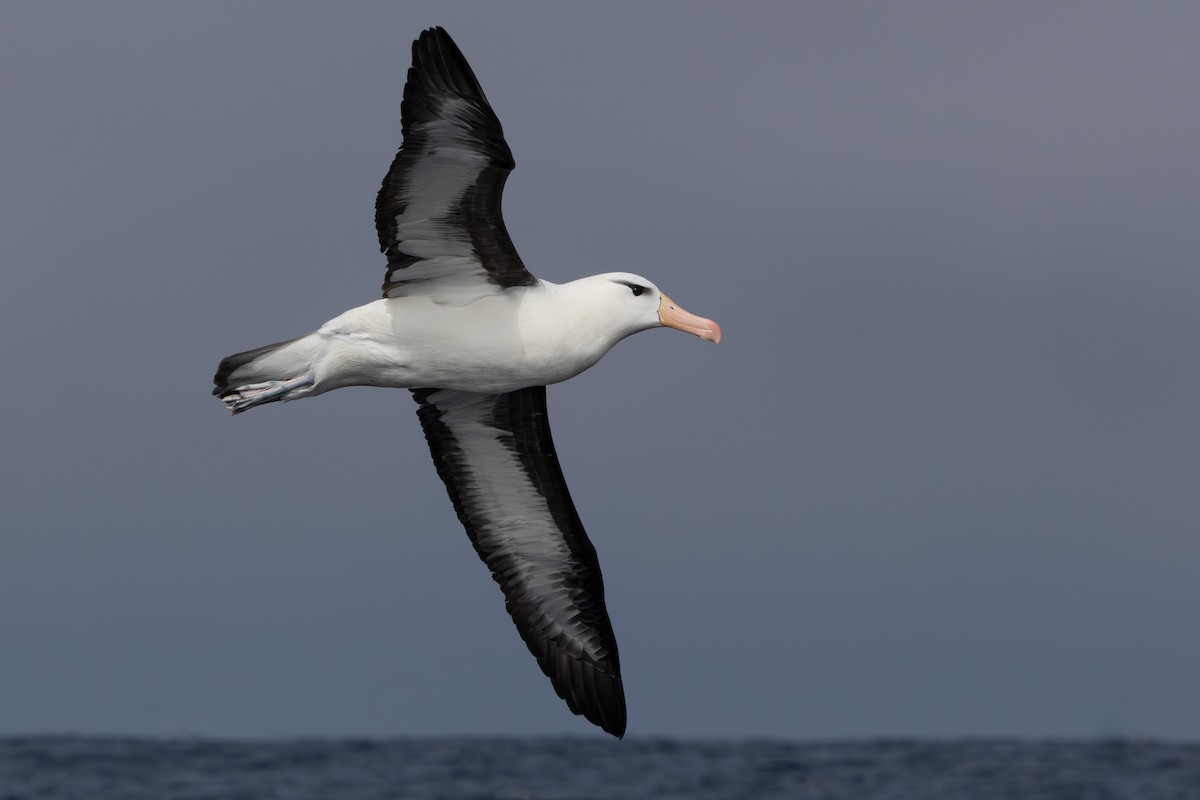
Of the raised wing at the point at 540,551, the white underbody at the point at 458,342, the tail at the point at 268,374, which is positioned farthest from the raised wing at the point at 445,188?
the raised wing at the point at 540,551

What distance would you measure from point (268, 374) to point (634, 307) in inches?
90.8

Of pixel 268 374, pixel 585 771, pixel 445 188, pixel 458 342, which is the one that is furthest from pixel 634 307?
pixel 585 771

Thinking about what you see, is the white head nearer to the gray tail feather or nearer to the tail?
the tail

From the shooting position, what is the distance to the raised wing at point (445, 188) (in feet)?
31.8

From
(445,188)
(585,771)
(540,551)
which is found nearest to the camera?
(445,188)

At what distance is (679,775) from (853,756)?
1028cm

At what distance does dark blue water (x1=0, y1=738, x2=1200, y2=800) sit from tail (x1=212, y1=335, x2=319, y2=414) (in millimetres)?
34186

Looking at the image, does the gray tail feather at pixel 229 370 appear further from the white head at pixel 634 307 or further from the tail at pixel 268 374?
the white head at pixel 634 307

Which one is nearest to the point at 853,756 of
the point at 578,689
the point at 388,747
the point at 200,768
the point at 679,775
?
the point at 679,775

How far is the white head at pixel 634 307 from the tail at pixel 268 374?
1.70 meters

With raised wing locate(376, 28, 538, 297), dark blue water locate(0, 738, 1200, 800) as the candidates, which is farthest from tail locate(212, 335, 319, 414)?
dark blue water locate(0, 738, 1200, 800)

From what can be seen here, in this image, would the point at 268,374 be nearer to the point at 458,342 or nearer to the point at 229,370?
the point at 229,370

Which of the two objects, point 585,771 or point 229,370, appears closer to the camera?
point 229,370

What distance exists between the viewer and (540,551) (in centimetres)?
1252
